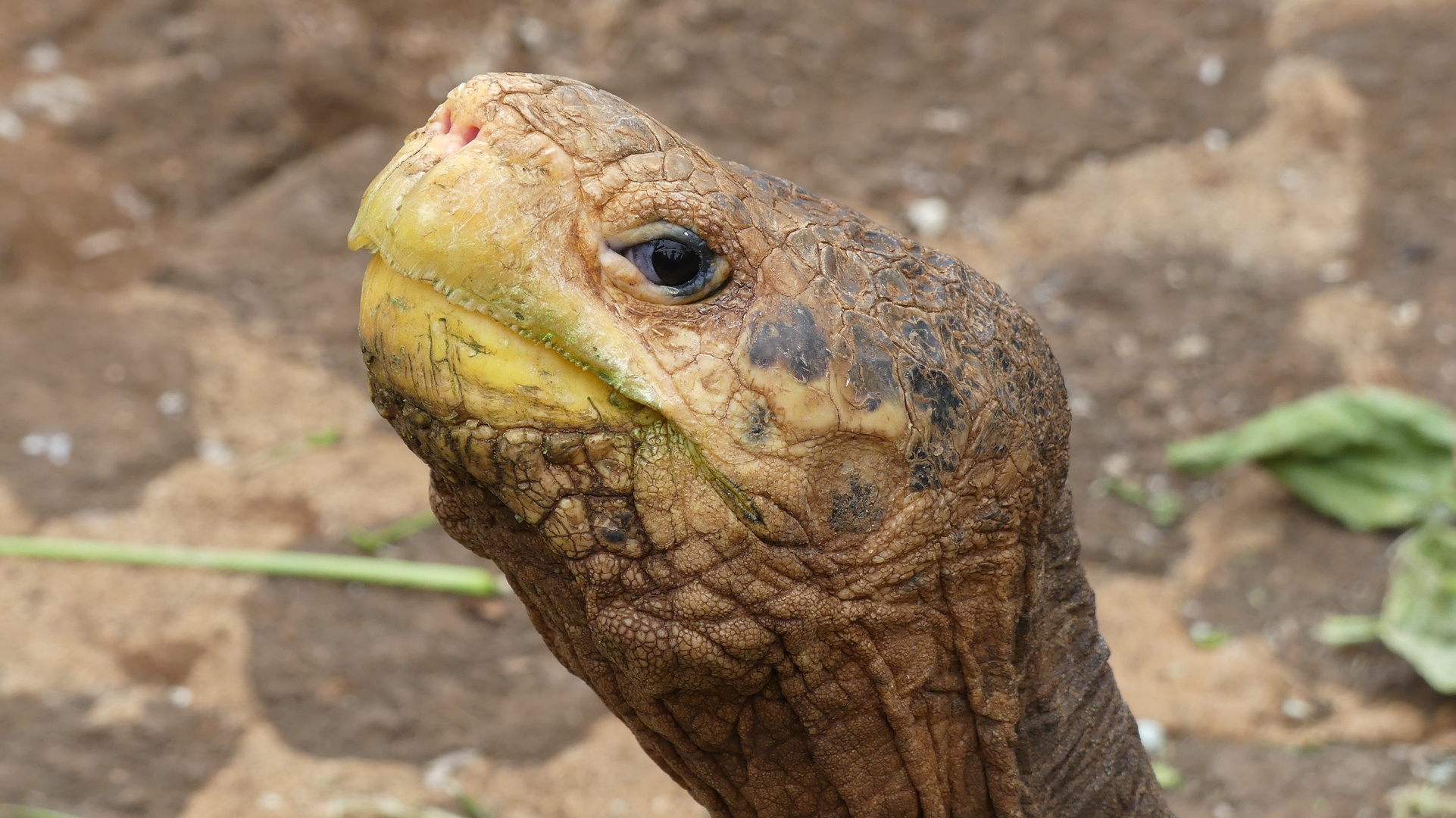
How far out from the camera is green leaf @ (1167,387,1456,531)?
16.5 ft

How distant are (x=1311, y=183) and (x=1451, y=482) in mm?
2295

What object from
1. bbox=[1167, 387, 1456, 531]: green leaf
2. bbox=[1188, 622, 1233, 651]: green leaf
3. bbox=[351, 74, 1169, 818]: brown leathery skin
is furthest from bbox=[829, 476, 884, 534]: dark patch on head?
bbox=[1167, 387, 1456, 531]: green leaf

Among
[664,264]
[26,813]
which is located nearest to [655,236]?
[664,264]

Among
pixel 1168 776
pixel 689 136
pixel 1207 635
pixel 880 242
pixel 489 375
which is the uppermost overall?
pixel 689 136

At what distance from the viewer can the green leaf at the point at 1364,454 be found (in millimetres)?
5020

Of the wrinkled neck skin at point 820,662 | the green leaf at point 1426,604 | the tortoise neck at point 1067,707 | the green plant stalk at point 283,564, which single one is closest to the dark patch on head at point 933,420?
the wrinkled neck skin at point 820,662

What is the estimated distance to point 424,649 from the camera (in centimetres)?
471

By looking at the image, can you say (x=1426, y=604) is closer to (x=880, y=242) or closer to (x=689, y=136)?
(x=880, y=242)

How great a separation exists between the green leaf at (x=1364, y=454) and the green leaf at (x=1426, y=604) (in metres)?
0.18

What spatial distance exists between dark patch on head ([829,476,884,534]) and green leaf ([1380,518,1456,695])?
3339mm

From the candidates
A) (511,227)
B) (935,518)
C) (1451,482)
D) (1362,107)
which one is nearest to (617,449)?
(511,227)

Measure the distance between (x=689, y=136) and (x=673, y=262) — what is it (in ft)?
19.5

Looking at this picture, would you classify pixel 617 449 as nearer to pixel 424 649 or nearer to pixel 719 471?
pixel 719 471

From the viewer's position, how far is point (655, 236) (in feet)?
4.95
